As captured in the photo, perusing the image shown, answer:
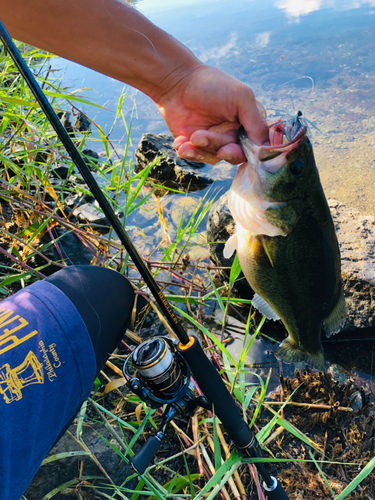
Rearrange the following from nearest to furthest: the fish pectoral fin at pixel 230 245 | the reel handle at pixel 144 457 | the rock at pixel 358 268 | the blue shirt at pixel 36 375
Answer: the blue shirt at pixel 36 375 < the reel handle at pixel 144 457 < the fish pectoral fin at pixel 230 245 < the rock at pixel 358 268

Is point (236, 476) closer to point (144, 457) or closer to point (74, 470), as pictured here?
point (144, 457)

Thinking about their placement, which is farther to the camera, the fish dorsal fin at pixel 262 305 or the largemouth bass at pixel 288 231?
the fish dorsal fin at pixel 262 305

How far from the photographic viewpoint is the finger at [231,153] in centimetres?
166

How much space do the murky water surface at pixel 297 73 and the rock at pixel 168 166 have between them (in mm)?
197

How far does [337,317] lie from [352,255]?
3.81 feet

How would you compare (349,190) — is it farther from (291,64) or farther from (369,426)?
(291,64)

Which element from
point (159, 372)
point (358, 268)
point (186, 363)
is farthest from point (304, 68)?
point (159, 372)

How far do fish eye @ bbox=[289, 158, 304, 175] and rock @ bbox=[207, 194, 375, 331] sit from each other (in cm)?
155

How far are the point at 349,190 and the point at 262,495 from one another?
344 cm

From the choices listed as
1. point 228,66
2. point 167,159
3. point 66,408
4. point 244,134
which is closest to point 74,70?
point 228,66

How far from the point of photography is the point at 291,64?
20.7 feet

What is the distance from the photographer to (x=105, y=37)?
1645 mm

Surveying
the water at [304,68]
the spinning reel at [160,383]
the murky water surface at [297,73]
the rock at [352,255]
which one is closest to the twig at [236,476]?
the spinning reel at [160,383]

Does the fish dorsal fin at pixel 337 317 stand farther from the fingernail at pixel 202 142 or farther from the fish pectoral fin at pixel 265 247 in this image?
the fingernail at pixel 202 142
